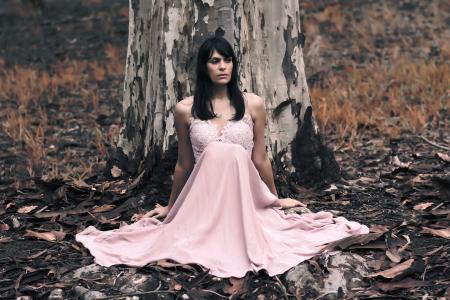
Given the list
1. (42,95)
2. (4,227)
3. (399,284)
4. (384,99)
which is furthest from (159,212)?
(42,95)

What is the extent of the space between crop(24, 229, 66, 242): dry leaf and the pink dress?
0.25m

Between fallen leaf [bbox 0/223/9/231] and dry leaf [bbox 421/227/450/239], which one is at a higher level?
fallen leaf [bbox 0/223/9/231]

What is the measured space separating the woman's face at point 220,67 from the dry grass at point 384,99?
298 cm

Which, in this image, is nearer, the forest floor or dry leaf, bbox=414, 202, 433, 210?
the forest floor

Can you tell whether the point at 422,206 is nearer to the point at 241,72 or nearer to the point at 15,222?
the point at 241,72

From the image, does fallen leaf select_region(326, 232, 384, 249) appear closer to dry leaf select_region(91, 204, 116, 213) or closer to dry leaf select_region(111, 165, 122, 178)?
dry leaf select_region(91, 204, 116, 213)

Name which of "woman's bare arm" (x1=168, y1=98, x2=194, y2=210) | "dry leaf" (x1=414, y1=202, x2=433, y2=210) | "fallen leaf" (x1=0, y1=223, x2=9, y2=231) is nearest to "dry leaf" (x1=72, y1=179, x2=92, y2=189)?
"fallen leaf" (x1=0, y1=223, x2=9, y2=231)

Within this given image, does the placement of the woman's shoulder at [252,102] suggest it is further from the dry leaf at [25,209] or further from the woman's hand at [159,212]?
the dry leaf at [25,209]

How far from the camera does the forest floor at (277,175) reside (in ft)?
15.0

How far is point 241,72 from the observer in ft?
19.1

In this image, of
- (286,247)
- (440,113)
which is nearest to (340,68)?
(440,113)

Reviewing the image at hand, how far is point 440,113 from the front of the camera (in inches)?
333

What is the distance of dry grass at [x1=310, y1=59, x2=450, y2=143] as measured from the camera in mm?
8094

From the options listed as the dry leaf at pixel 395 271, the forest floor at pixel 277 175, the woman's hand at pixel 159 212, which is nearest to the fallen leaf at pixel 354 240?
the forest floor at pixel 277 175
